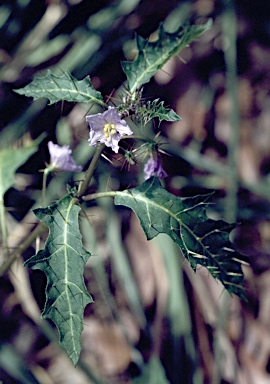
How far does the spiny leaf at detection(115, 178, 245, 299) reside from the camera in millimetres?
1043

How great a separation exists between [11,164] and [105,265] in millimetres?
785

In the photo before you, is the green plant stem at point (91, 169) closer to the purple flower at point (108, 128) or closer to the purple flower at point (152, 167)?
the purple flower at point (108, 128)

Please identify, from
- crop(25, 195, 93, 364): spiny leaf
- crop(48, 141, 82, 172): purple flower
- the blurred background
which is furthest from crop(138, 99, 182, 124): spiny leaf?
the blurred background

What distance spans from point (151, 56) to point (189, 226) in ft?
1.42

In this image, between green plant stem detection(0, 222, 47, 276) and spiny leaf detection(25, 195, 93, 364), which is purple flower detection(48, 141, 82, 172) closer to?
green plant stem detection(0, 222, 47, 276)

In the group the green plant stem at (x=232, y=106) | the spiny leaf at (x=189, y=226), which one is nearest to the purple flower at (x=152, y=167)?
the spiny leaf at (x=189, y=226)

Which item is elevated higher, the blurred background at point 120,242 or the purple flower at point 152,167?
the purple flower at point 152,167

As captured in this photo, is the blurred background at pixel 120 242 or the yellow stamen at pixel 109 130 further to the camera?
the blurred background at pixel 120 242

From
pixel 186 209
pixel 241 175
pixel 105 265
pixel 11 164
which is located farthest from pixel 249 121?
pixel 186 209

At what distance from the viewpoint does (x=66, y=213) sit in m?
1.05

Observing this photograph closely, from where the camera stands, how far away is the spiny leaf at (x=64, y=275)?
0.98 m

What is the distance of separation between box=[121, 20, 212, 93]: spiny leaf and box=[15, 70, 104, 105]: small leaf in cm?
10

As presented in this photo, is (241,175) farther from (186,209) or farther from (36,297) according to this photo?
(186,209)

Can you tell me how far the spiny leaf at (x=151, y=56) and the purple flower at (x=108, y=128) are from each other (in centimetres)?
11
